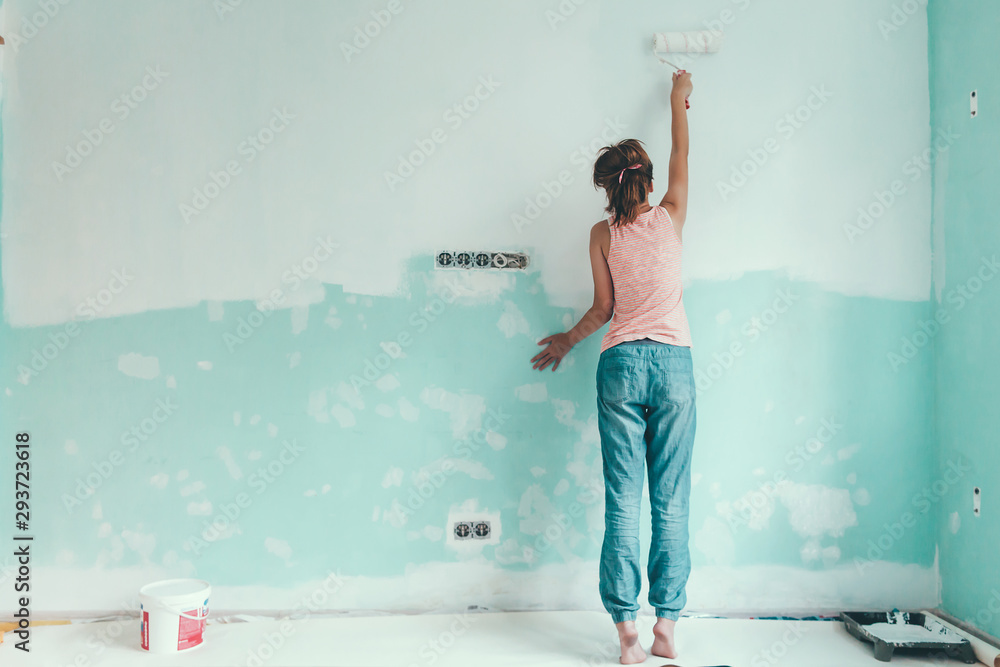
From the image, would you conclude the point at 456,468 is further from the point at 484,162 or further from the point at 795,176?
the point at 795,176

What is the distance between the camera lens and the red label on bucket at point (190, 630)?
6.22 ft

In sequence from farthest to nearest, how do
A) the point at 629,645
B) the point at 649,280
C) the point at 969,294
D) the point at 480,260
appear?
the point at 480,260
the point at 969,294
the point at 649,280
the point at 629,645

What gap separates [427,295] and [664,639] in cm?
135

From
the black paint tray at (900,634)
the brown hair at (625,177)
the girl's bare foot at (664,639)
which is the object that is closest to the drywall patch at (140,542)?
the girl's bare foot at (664,639)

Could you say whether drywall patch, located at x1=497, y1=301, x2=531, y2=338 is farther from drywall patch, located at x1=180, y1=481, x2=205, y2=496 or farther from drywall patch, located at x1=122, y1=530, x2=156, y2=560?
drywall patch, located at x1=122, y1=530, x2=156, y2=560

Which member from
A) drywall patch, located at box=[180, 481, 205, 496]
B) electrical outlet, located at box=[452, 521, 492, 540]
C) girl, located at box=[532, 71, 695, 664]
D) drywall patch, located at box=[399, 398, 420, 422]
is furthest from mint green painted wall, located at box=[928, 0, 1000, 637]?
drywall patch, located at box=[180, 481, 205, 496]

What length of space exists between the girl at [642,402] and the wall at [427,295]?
0.27 m

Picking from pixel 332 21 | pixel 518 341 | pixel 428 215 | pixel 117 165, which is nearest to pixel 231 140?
pixel 117 165

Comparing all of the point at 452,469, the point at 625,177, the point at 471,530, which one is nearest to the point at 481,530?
the point at 471,530

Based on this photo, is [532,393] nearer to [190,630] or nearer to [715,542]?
[715,542]

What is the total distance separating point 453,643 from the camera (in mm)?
1957

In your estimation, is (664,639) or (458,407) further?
(458,407)

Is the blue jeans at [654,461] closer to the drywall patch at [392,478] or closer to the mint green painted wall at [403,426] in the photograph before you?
the mint green painted wall at [403,426]

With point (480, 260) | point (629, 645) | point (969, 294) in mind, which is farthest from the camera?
point (480, 260)
